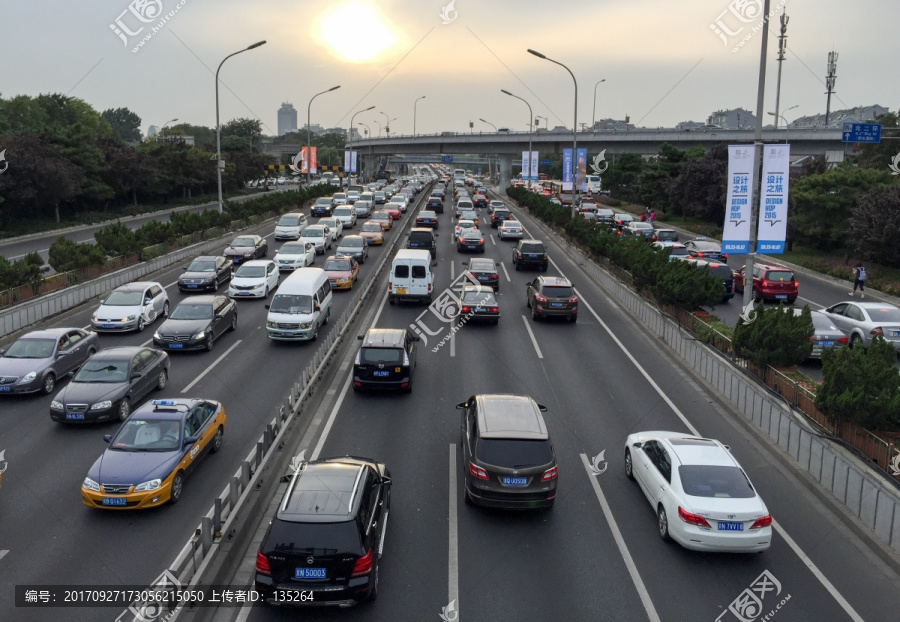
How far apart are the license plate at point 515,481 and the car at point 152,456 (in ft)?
19.3

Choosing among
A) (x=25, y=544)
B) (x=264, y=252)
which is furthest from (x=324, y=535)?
(x=264, y=252)

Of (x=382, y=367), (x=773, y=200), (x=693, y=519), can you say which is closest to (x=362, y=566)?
(x=693, y=519)

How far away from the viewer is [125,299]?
2567 centimetres

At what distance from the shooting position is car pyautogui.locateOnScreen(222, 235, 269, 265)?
3900 cm

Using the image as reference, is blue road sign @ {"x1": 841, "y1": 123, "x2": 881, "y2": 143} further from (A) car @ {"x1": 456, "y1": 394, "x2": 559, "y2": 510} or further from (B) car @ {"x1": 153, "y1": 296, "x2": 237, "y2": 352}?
(B) car @ {"x1": 153, "y1": 296, "x2": 237, "y2": 352}

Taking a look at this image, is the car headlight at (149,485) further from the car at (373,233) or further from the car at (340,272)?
the car at (373,233)

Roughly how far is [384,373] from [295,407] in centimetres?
313

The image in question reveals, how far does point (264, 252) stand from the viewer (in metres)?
40.8

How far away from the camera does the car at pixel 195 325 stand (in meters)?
22.7

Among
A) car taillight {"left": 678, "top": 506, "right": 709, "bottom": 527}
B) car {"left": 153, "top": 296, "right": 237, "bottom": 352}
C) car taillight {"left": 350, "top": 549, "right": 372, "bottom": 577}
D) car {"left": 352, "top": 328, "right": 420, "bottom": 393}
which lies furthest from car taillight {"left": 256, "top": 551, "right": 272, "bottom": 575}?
car {"left": 153, "top": 296, "right": 237, "bottom": 352}

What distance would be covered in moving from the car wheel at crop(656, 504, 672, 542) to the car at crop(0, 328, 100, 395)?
15.3 m

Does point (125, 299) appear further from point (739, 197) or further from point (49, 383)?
point (739, 197)

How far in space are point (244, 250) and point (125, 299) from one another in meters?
13.7

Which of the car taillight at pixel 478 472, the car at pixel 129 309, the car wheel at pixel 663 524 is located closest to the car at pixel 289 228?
the car at pixel 129 309
